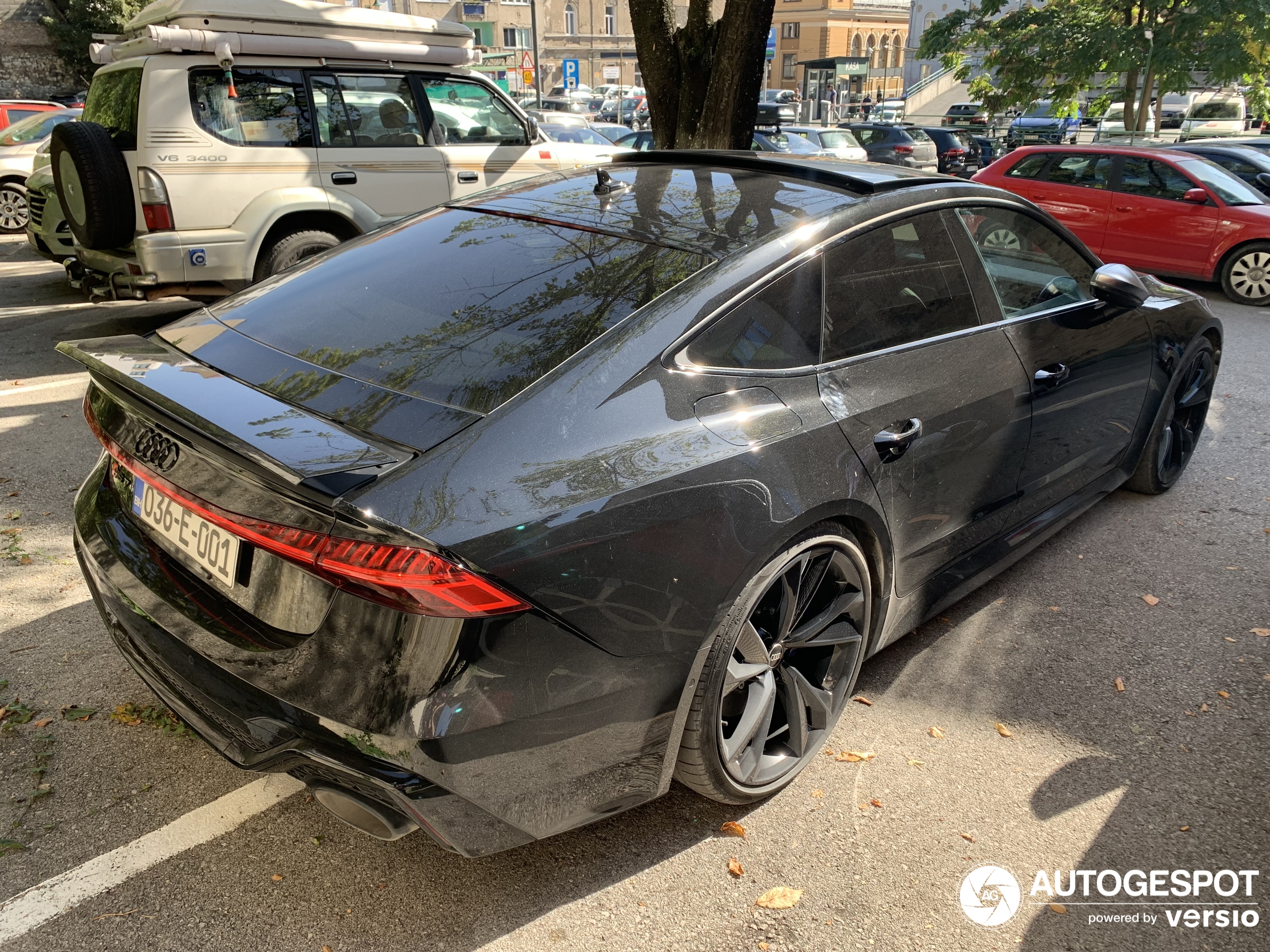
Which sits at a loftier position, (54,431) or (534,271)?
(534,271)

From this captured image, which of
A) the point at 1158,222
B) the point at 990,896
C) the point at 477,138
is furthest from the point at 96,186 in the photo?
the point at 1158,222

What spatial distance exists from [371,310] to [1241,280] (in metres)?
10.3

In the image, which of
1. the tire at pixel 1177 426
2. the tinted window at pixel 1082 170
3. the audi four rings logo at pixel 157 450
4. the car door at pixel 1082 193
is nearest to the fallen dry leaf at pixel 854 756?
the audi four rings logo at pixel 157 450

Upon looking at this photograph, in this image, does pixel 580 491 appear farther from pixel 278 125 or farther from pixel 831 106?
pixel 831 106

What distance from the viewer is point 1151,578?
3.99 meters

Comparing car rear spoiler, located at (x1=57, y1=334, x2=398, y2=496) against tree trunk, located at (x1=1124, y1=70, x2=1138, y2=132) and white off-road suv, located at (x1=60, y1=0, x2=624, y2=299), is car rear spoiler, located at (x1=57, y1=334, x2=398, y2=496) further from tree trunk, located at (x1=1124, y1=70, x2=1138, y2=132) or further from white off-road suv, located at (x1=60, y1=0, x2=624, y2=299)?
tree trunk, located at (x1=1124, y1=70, x2=1138, y2=132)

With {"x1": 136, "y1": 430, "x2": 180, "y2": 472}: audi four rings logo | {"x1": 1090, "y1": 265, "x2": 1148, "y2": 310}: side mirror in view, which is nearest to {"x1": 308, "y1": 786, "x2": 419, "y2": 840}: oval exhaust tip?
{"x1": 136, "y1": 430, "x2": 180, "y2": 472}: audi four rings logo

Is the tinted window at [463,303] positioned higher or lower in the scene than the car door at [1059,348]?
higher

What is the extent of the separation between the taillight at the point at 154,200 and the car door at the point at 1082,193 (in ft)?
29.0

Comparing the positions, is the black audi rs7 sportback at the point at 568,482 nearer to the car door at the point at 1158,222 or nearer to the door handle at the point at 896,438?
the door handle at the point at 896,438

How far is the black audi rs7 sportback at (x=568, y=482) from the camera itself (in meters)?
1.89

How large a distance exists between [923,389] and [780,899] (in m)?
1.45

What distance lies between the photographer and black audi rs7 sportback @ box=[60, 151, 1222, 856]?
1890mm

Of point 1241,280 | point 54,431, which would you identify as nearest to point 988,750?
point 54,431
